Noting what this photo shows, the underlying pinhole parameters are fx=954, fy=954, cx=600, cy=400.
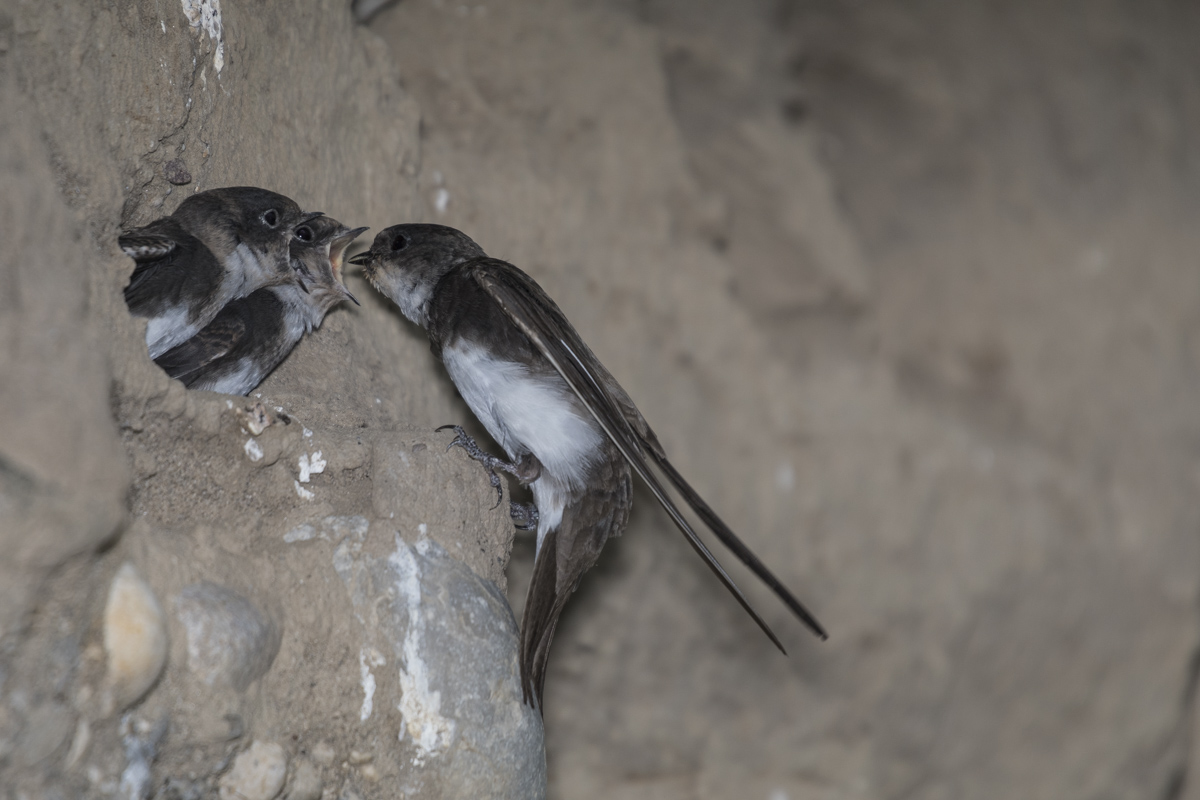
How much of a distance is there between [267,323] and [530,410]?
52cm

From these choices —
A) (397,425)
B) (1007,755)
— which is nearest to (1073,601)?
(1007,755)

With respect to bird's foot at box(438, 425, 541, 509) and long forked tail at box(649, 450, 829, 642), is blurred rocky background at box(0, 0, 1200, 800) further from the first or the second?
long forked tail at box(649, 450, 829, 642)

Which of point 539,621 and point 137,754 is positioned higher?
point 137,754

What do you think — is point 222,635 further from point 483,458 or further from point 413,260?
point 413,260

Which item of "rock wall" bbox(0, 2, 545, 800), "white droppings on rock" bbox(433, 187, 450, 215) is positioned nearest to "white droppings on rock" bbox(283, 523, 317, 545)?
"rock wall" bbox(0, 2, 545, 800)

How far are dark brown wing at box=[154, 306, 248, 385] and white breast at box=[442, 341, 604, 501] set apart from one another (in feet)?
1.39

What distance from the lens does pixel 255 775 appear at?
4.31 feet

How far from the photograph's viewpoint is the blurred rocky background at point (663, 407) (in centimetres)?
125

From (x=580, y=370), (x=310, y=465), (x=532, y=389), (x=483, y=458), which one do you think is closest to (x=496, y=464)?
(x=483, y=458)

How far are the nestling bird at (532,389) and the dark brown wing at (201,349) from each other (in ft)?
1.35

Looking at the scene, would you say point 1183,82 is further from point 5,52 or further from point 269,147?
point 5,52

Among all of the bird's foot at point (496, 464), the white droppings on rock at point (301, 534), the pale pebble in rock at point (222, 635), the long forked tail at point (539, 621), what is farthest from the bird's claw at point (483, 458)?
the pale pebble in rock at point (222, 635)

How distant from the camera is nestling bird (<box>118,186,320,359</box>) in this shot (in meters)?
1.59

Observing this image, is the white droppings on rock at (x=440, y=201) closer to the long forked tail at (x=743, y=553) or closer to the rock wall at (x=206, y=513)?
the rock wall at (x=206, y=513)
